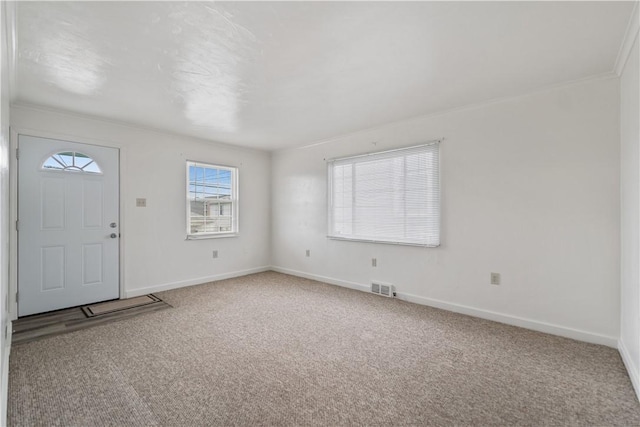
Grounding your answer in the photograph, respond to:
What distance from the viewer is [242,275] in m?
5.41

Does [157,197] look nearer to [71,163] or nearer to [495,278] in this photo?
[71,163]

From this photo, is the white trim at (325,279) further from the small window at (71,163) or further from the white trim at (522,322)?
the small window at (71,163)

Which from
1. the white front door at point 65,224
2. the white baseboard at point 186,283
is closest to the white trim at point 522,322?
the white baseboard at point 186,283

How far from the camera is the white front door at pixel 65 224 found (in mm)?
3365

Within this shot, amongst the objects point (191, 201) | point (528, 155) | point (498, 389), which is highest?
point (528, 155)

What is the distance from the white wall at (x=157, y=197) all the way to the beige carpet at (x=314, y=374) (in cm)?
120

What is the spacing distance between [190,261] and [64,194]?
6.03ft

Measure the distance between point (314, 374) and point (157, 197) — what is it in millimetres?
3513

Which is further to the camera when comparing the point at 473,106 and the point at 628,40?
the point at 473,106

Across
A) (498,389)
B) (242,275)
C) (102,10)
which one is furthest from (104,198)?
(498,389)

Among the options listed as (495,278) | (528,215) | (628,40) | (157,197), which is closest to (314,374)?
(495,278)

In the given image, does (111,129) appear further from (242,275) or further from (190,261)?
(242,275)

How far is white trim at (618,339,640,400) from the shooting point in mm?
1984

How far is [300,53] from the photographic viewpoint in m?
2.28
